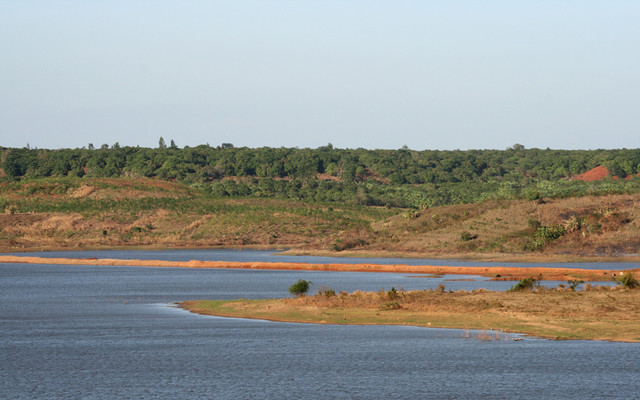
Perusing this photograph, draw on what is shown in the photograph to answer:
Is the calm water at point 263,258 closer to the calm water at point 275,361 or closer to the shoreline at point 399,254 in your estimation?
the shoreline at point 399,254

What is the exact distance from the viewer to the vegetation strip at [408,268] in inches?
2510

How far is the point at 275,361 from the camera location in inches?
1154

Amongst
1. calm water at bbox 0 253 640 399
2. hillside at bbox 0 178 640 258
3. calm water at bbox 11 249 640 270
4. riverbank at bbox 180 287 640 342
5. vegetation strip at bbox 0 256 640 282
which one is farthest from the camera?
hillside at bbox 0 178 640 258

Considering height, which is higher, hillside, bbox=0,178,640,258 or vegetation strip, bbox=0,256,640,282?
hillside, bbox=0,178,640,258

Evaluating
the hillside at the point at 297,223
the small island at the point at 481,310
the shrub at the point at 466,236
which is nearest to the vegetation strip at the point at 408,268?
the small island at the point at 481,310

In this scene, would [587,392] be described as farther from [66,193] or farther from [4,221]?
[66,193]

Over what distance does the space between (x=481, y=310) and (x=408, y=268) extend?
→ 39208 mm

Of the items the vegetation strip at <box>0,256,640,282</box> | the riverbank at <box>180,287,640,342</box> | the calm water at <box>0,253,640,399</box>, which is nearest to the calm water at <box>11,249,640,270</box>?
the vegetation strip at <box>0,256,640,282</box>

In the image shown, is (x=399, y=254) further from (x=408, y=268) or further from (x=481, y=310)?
(x=481, y=310)

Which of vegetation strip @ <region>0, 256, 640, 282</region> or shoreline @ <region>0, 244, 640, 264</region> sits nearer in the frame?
vegetation strip @ <region>0, 256, 640, 282</region>

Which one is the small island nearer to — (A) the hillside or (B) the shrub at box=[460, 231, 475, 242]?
(A) the hillside

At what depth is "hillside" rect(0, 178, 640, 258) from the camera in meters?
98.6

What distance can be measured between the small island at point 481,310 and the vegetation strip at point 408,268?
560 inches

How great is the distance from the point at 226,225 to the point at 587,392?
396ft
